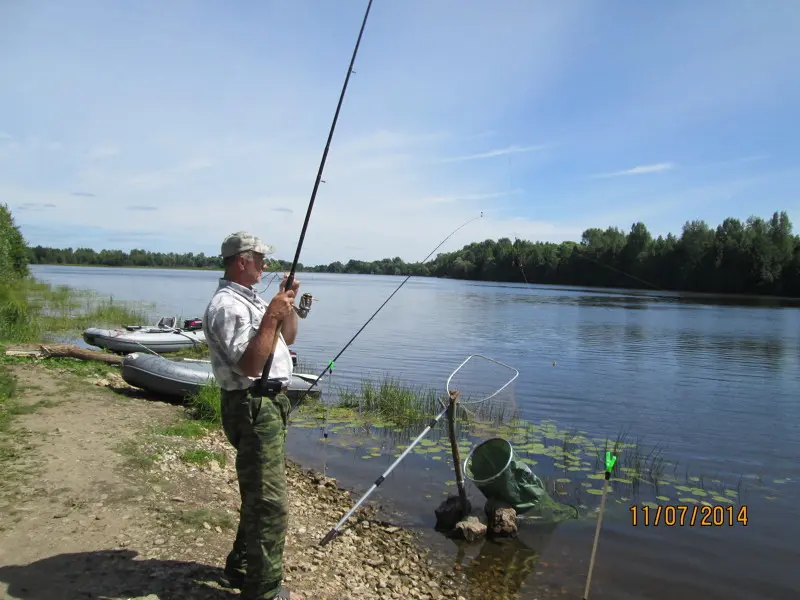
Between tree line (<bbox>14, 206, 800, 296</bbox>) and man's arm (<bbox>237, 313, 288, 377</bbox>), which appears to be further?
tree line (<bbox>14, 206, 800, 296</bbox>)

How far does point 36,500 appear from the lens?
4969 mm

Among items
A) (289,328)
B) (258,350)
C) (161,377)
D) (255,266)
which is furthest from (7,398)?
(258,350)

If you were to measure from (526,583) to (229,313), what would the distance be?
4.21 m

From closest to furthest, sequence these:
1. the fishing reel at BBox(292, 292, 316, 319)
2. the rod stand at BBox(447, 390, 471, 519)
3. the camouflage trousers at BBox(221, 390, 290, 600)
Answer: the camouflage trousers at BBox(221, 390, 290, 600), the fishing reel at BBox(292, 292, 316, 319), the rod stand at BBox(447, 390, 471, 519)

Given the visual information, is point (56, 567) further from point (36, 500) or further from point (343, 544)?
point (343, 544)

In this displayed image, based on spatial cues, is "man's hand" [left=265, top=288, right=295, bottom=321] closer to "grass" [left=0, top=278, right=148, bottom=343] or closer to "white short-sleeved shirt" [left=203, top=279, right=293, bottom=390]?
"white short-sleeved shirt" [left=203, top=279, right=293, bottom=390]

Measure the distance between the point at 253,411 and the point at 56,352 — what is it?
34.4 ft

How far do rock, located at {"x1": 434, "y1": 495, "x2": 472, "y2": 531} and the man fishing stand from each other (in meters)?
3.37

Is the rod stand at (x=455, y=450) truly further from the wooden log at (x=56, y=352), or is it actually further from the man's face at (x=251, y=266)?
the wooden log at (x=56, y=352)

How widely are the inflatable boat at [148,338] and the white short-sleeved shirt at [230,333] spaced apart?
42.0 ft

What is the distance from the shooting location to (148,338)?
16.9 metres

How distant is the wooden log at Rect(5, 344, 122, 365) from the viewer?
11617mm

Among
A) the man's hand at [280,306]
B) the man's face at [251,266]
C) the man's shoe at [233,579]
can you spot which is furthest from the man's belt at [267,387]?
the man's shoe at [233,579]

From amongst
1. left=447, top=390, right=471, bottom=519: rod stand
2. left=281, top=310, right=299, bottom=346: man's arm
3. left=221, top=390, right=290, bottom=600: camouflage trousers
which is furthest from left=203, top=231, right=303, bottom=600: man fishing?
left=447, top=390, right=471, bottom=519: rod stand
